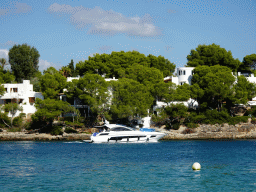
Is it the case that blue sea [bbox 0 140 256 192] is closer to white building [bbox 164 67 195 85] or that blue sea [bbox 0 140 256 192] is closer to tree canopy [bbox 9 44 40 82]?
white building [bbox 164 67 195 85]

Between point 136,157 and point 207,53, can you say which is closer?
point 136,157

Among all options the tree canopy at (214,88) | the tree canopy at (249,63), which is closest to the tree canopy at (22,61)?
the tree canopy at (214,88)

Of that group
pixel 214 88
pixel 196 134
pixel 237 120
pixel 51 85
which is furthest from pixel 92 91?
pixel 237 120

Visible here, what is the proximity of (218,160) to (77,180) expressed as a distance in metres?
17.0

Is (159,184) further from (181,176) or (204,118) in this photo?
(204,118)

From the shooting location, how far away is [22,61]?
105 metres

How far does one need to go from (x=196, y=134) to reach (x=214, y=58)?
32.8 m

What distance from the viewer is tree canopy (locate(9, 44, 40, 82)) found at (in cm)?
10406

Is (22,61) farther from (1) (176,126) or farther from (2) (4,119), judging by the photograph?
(1) (176,126)

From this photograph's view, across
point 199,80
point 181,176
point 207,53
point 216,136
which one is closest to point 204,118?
point 216,136

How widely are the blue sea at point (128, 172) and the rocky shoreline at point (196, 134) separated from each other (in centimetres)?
2470

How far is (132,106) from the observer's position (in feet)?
231

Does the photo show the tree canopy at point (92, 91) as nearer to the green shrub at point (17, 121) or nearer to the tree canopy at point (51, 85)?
the tree canopy at point (51, 85)

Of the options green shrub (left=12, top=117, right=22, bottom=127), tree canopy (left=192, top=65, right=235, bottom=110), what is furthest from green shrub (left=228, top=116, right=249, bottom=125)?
green shrub (left=12, top=117, right=22, bottom=127)
